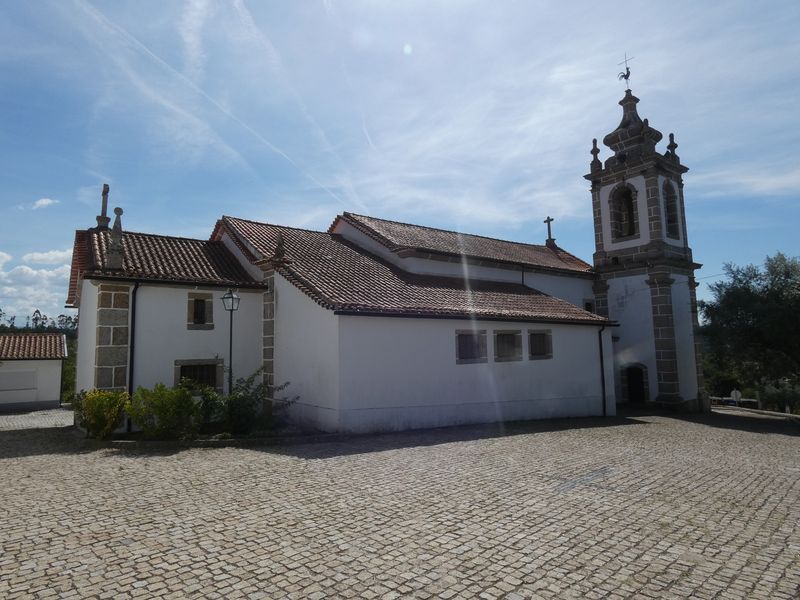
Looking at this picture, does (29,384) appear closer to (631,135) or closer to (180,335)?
(180,335)

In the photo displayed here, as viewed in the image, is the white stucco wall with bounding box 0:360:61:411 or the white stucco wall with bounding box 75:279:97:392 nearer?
the white stucco wall with bounding box 75:279:97:392

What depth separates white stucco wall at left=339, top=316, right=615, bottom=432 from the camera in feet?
38.9

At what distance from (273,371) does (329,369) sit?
10.5 feet

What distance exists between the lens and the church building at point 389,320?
12.5m

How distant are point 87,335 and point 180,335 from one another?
3.35 metres

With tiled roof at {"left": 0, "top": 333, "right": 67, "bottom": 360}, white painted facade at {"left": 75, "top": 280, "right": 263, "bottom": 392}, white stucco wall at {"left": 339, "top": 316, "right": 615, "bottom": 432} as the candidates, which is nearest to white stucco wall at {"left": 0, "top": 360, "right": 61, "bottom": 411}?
tiled roof at {"left": 0, "top": 333, "right": 67, "bottom": 360}

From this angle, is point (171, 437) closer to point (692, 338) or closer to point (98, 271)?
point (98, 271)

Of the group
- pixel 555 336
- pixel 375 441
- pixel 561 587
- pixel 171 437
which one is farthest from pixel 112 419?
pixel 555 336

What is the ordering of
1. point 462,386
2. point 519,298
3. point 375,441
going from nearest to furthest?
point 375,441, point 462,386, point 519,298

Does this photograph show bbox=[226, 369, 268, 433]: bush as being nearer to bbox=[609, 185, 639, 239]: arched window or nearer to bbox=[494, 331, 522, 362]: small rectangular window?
bbox=[494, 331, 522, 362]: small rectangular window

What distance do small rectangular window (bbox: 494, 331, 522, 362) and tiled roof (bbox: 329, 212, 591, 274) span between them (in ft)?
14.8

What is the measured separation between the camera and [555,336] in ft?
53.2

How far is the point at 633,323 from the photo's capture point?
21.5m

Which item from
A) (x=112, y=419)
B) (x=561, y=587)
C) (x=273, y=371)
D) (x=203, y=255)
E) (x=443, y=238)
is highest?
(x=443, y=238)
